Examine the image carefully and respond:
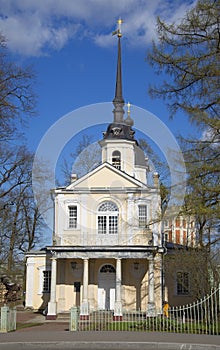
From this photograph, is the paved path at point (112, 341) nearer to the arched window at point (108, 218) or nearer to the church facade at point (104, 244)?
the church facade at point (104, 244)

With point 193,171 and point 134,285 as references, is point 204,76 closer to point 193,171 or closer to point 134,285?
point 193,171

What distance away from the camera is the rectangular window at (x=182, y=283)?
2863 cm

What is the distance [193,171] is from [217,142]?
1.18 metres

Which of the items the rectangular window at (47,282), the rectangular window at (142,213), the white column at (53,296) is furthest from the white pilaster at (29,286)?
the rectangular window at (142,213)

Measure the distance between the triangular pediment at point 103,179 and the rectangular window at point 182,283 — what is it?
6.37m

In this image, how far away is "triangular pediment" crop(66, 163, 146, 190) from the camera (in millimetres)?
29562

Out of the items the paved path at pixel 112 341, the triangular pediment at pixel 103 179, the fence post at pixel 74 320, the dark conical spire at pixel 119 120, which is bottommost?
the paved path at pixel 112 341

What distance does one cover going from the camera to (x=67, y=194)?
29.6 meters

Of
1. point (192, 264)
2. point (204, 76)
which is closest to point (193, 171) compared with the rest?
point (204, 76)

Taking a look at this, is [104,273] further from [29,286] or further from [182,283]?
[29,286]

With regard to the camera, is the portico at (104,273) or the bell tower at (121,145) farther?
the bell tower at (121,145)

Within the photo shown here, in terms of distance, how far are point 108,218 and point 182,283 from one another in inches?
238

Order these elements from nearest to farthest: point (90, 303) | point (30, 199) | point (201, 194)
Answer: point (201, 194), point (90, 303), point (30, 199)

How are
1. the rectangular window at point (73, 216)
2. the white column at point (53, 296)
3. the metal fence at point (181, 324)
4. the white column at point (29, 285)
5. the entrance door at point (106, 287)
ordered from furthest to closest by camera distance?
the white column at point (29, 285) → the rectangular window at point (73, 216) → the entrance door at point (106, 287) → the white column at point (53, 296) → the metal fence at point (181, 324)
